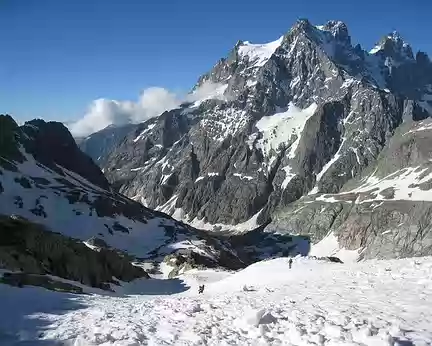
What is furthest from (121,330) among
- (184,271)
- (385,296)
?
(184,271)

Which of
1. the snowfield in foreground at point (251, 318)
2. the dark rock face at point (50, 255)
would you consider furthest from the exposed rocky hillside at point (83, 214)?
the snowfield in foreground at point (251, 318)

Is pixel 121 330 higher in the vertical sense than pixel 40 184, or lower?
lower

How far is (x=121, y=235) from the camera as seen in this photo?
16875 centimetres

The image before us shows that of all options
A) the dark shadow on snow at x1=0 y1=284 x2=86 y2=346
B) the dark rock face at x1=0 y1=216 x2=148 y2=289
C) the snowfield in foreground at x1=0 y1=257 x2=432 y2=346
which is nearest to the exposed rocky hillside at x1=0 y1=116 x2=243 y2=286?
the dark rock face at x1=0 y1=216 x2=148 y2=289

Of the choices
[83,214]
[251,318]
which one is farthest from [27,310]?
[83,214]

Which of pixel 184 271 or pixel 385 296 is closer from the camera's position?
pixel 385 296

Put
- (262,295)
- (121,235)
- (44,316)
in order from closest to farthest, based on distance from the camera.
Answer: (44,316) → (262,295) → (121,235)

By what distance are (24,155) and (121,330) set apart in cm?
19841

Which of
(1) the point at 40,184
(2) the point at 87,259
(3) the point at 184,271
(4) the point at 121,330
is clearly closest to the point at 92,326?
(4) the point at 121,330

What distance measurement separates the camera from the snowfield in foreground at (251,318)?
50.8 feet

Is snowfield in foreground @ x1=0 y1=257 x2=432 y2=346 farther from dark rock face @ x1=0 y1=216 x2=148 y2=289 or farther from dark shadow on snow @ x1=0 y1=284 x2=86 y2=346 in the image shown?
dark rock face @ x1=0 y1=216 x2=148 y2=289

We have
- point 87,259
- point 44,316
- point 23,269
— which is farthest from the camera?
point 87,259

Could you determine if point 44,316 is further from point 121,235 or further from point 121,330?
point 121,235

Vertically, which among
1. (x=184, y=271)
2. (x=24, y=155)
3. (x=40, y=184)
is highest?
(x=24, y=155)
